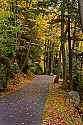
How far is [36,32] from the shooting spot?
1443 inches

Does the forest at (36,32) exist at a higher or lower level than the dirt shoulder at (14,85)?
higher

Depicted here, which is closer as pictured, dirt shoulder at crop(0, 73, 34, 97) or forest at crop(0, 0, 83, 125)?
forest at crop(0, 0, 83, 125)

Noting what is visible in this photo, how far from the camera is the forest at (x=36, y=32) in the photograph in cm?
1931

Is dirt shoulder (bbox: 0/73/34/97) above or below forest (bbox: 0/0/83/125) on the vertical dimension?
below

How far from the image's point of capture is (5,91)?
840 inches

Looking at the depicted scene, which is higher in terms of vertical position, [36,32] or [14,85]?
[36,32]

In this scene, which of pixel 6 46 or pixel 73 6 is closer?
pixel 73 6

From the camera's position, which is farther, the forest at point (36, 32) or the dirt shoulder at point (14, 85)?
the dirt shoulder at point (14, 85)

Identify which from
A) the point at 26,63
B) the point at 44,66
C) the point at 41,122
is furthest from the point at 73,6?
the point at 44,66

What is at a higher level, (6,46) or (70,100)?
(6,46)

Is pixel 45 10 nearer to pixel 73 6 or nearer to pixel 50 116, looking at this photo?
pixel 73 6

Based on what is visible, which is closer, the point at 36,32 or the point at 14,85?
the point at 14,85

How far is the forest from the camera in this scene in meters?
19.3

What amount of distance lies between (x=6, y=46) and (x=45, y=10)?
357 centimetres
